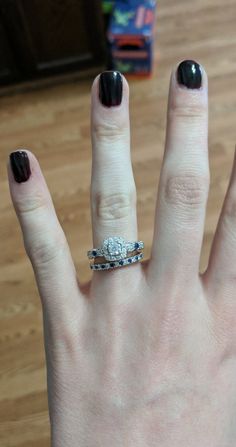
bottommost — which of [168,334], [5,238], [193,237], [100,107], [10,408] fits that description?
[10,408]

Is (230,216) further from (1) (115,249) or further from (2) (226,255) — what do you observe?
(1) (115,249)

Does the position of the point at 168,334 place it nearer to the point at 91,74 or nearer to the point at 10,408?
the point at 10,408

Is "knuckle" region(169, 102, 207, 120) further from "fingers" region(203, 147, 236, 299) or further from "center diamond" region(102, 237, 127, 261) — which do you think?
"center diamond" region(102, 237, 127, 261)

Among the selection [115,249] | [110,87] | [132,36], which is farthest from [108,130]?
[132,36]

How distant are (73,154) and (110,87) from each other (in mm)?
1127

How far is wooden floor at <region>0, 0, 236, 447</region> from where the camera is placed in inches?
49.6

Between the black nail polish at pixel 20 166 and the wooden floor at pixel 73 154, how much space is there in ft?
2.77

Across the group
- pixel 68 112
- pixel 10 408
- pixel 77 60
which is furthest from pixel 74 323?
pixel 77 60

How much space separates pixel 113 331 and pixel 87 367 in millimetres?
66

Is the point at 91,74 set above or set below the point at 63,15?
below

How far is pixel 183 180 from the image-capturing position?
619 millimetres

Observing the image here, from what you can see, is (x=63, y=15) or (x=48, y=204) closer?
(x=48, y=204)

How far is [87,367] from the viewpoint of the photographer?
1.99 ft

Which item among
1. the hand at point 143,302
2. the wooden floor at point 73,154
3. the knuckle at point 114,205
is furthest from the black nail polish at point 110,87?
the wooden floor at point 73,154
